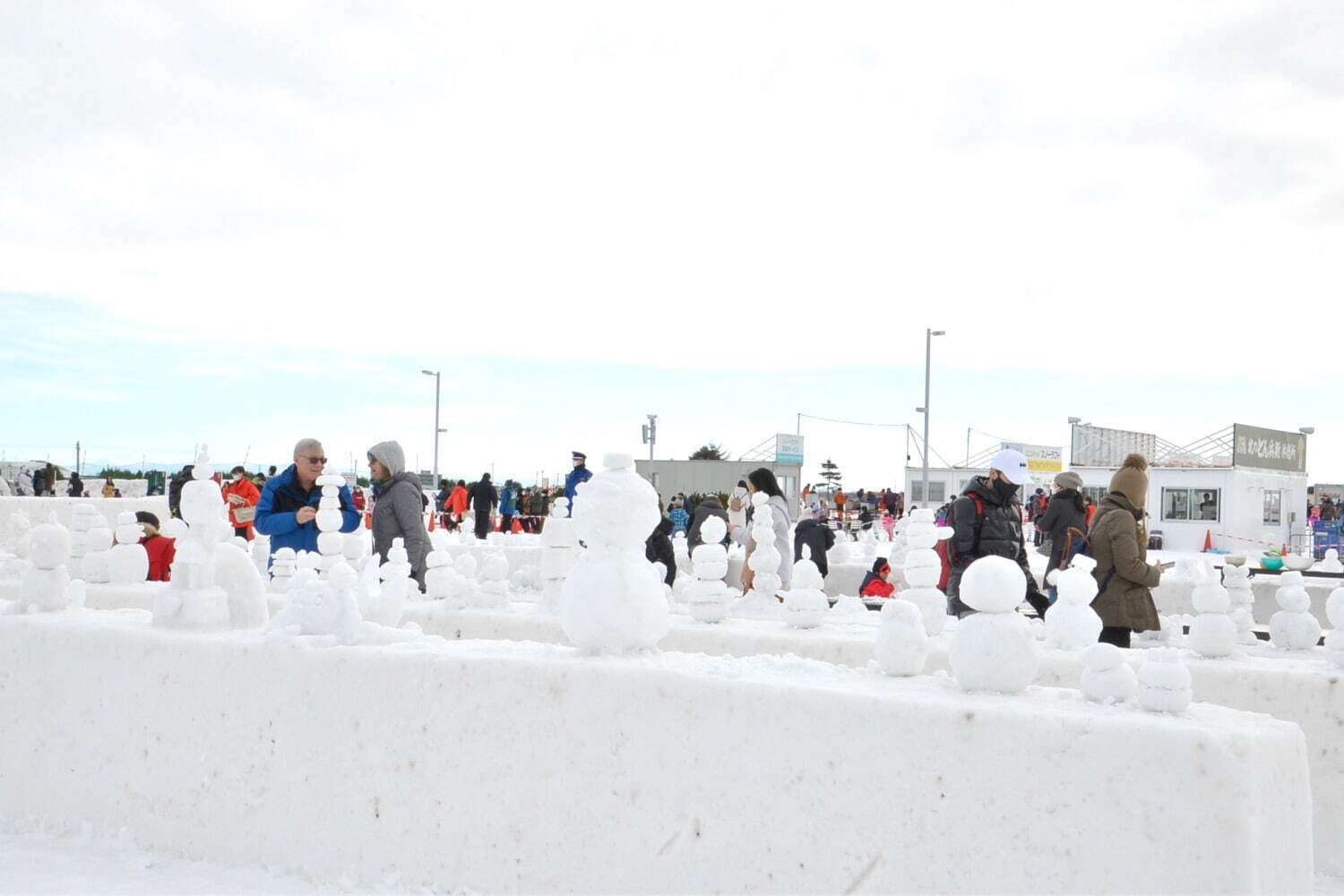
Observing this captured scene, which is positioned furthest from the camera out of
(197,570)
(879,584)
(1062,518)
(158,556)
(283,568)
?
(879,584)

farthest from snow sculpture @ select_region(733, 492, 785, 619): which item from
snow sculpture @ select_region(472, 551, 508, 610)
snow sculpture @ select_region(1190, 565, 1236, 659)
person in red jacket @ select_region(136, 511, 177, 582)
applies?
person in red jacket @ select_region(136, 511, 177, 582)

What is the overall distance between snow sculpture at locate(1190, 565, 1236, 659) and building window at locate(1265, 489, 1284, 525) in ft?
81.5

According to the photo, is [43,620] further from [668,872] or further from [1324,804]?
[1324,804]

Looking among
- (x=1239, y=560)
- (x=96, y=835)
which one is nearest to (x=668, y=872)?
(x=96, y=835)

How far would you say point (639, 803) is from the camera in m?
3.09

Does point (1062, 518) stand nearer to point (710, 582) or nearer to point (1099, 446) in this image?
point (710, 582)

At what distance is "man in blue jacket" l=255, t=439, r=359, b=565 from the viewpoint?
591 cm

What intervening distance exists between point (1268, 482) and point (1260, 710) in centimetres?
2555

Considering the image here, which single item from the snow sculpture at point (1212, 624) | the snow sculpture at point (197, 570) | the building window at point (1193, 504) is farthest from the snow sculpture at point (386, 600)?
the building window at point (1193, 504)

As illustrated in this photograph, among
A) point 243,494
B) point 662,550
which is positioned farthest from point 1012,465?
point 243,494

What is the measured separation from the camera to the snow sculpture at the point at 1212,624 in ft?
14.2

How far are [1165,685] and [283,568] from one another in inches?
176

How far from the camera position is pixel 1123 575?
16.8 feet

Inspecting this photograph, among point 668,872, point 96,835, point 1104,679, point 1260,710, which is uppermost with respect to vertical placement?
point 1104,679
